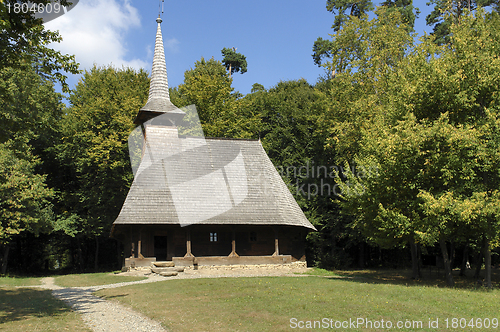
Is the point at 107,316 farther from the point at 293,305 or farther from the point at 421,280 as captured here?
the point at 421,280

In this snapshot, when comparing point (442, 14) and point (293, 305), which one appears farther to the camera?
point (442, 14)

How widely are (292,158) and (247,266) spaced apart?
14084mm

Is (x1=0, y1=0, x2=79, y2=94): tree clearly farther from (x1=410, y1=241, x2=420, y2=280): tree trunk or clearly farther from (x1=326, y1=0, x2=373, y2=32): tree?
(x1=326, y1=0, x2=373, y2=32): tree

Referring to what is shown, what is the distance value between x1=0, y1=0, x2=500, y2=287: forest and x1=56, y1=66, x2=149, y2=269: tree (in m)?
0.15

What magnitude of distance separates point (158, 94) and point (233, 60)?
26595 mm

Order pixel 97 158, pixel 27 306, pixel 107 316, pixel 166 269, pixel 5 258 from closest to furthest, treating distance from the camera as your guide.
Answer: pixel 107 316, pixel 27 306, pixel 166 269, pixel 5 258, pixel 97 158

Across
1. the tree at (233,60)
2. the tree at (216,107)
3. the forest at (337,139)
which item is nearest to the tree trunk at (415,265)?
the forest at (337,139)

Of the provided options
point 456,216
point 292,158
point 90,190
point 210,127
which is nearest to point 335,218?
point 292,158

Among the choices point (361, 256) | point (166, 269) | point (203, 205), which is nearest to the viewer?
point (166, 269)

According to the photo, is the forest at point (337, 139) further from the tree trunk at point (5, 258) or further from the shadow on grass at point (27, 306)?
the shadow on grass at point (27, 306)

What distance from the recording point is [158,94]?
3148cm

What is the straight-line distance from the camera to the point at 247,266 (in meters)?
25.2

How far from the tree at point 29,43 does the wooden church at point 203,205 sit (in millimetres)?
12297

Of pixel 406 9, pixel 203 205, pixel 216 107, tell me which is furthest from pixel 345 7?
pixel 203 205
